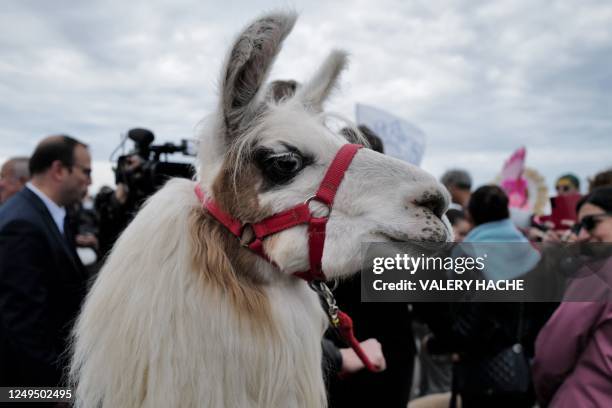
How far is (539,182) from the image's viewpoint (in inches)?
225

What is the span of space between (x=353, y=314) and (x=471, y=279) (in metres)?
0.59

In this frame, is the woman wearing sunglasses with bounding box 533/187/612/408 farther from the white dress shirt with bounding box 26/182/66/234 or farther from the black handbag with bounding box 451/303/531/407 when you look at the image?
the white dress shirt with bounding box 26/182/66/234

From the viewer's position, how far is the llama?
4.09 feet

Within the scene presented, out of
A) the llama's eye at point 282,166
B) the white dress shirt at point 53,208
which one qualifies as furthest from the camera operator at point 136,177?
the llama's eye at point 282,166

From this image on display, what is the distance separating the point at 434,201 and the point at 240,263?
24.5 inches

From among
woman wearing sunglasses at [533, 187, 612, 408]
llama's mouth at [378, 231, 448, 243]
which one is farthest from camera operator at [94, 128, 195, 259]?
woman wearing sunglasses at [533, 187, 612, 408]

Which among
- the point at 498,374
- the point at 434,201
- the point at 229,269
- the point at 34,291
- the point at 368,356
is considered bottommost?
the point at 498,374

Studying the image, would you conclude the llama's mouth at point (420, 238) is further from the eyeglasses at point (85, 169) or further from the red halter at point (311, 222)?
the eyeglasses at point (85, 169)

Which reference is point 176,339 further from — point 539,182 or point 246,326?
point 539,182

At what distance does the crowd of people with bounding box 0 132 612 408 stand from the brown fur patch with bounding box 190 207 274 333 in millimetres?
567

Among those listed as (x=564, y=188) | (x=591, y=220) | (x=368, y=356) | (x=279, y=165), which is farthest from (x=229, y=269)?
(x=564, y=188)

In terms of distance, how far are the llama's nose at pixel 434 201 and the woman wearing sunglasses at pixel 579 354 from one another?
Result: 0.87 meters

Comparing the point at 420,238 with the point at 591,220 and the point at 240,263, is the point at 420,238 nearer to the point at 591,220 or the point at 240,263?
the point at 240,263

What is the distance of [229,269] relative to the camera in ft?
4.41
